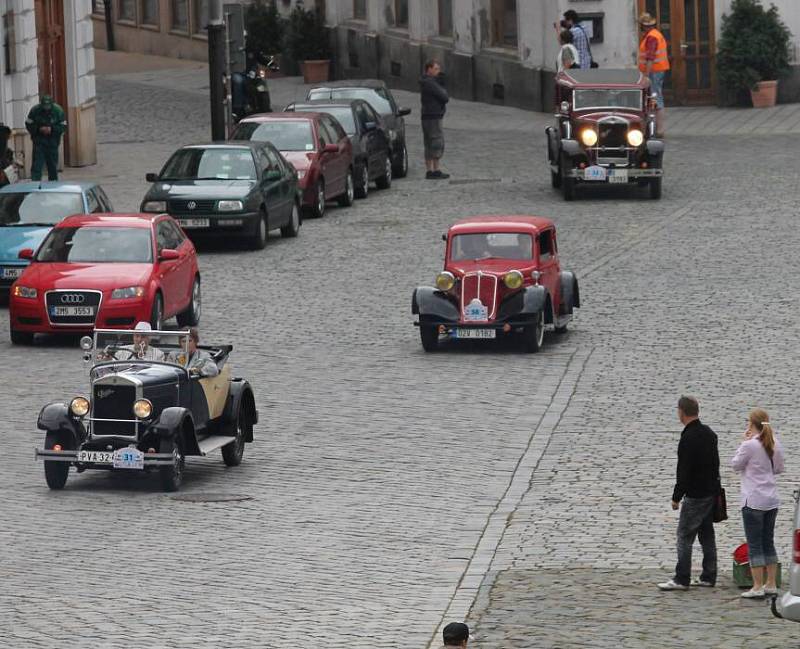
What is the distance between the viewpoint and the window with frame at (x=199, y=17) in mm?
60537

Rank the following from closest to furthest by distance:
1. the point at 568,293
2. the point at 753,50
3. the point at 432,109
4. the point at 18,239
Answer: the point at 568,293
the point at 18,239
the point at 432,109
the point at 753,50

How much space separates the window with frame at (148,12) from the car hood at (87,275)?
39.4 meters

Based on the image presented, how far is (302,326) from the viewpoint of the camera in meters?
24.8

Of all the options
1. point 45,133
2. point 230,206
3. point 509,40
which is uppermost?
point 509,40

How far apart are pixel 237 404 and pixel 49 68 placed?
24645 mm

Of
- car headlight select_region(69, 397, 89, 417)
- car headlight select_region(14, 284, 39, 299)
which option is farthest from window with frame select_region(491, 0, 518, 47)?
car headlight select_region(69, 397, 89, 417)

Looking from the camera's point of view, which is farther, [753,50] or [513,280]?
[753,50]

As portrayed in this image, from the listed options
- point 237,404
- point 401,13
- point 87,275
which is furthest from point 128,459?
point 401,13

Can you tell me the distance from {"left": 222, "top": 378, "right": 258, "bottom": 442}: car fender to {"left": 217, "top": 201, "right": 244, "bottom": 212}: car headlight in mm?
12613

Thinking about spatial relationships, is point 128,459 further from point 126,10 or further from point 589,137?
point 126,10

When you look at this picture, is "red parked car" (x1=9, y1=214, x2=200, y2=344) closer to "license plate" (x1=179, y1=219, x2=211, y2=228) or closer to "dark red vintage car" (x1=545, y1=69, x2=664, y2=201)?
"license plate" (x1=179, y1=219, x2=211, y2=228)

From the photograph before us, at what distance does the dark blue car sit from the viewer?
26.5 m

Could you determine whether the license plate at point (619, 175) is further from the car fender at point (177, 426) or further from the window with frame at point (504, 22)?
the car fender at point (177, 426)

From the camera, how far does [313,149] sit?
35031 mm
